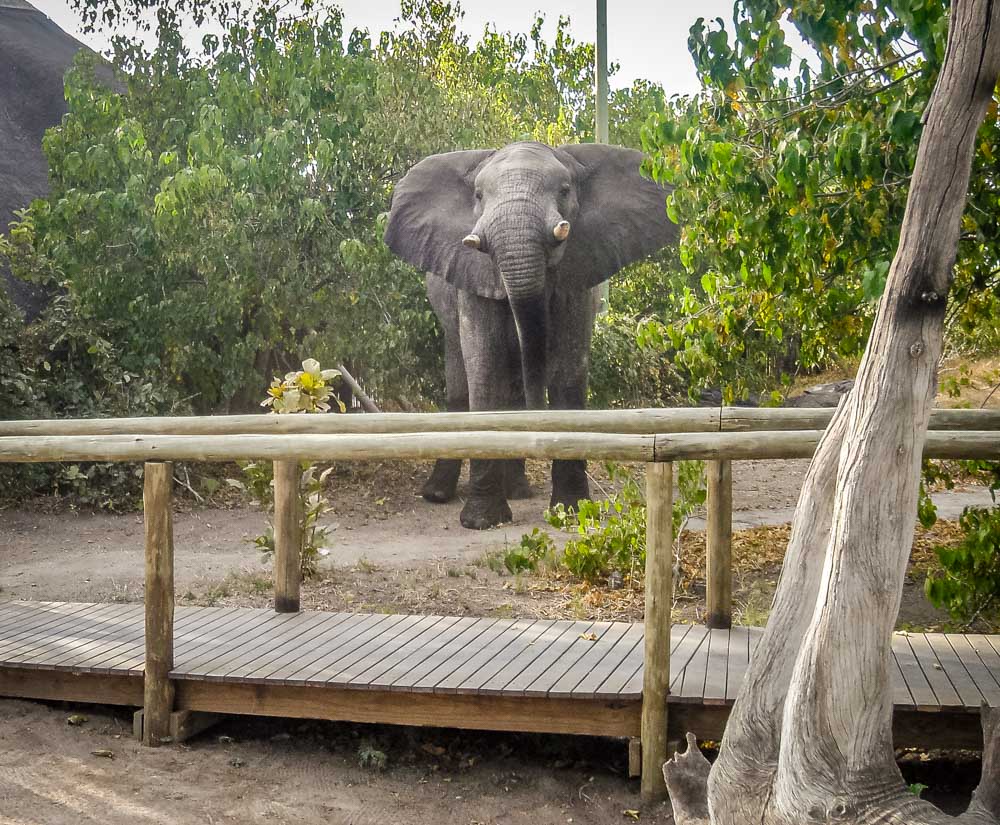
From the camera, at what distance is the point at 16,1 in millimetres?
19188

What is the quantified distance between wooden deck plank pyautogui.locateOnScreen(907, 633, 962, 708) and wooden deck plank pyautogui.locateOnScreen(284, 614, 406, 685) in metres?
2.29

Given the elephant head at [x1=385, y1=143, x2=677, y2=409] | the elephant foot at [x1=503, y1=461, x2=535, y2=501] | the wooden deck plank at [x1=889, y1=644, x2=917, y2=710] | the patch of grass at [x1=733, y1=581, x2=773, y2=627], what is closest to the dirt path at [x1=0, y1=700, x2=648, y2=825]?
the wooden deck plank at [x1=889, y1=644, x2=917, y2=710]

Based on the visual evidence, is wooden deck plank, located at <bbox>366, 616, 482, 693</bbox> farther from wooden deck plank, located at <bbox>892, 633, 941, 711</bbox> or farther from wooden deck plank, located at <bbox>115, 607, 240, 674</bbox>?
wooden deck plank, located at <bbox>892, 633, 941, 711</bbox>

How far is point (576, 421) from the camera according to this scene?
491 cm

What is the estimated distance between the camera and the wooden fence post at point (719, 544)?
5.18 m

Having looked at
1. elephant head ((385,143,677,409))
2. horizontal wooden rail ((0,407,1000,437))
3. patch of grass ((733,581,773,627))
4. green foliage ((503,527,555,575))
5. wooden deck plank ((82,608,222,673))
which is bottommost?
patch of grass ((733,581,773,627))

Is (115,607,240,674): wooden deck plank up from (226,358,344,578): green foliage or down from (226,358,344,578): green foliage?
down

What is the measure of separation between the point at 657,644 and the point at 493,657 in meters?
0.86

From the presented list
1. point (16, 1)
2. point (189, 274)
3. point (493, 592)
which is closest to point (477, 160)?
point (189, 274)

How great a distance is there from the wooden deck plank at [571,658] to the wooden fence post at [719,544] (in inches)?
19.5

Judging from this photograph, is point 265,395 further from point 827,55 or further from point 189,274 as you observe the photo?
point 827,55

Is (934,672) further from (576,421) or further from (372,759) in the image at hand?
(372,759)

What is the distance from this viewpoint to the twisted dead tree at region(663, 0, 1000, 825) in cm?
291

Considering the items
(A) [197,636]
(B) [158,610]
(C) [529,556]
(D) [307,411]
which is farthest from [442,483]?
(B) [158,610]
